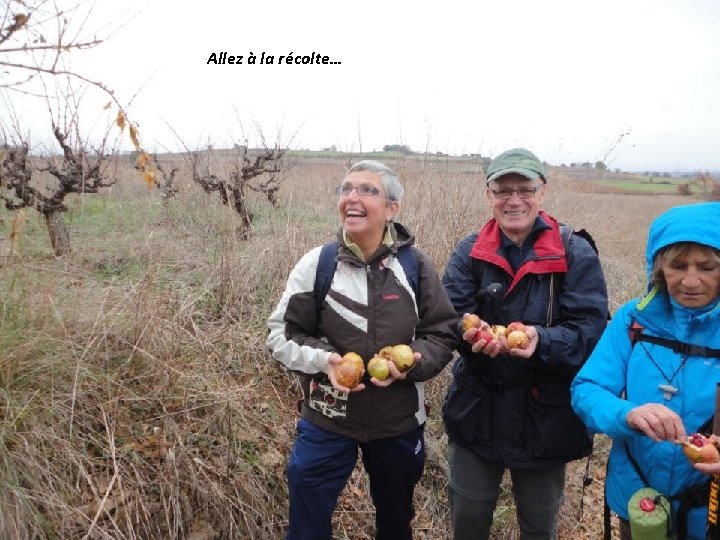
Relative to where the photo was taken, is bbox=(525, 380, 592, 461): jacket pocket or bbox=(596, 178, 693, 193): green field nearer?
bbox=(525, 380, 592, 461): jacket pocket

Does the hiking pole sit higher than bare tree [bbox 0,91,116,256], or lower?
lower

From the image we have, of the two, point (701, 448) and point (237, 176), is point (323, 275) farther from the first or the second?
point (237, 176)

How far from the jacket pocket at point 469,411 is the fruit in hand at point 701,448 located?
0.76 meters

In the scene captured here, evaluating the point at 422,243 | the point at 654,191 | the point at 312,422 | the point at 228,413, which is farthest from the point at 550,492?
the point at 654,191

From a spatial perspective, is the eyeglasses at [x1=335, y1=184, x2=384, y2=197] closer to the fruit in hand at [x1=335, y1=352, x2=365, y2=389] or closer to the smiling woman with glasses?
the smiling woman with glasses

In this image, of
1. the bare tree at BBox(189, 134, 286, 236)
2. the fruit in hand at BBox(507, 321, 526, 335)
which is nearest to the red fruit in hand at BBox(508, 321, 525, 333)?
the fruit in hand at BBox(507, 321, 526, 335)

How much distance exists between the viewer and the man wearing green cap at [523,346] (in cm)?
205

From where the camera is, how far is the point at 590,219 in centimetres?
869

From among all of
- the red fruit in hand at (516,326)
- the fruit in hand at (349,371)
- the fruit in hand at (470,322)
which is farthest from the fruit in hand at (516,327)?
the fruit in hand at (349,371)

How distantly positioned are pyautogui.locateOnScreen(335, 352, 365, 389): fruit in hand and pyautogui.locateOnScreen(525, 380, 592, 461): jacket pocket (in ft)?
2.40

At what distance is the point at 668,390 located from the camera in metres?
1.67

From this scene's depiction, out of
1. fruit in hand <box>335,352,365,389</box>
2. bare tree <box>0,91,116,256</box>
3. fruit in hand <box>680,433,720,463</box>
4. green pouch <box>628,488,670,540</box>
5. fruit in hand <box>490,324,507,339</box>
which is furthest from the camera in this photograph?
bare tree <box>0,91,116,256</box>

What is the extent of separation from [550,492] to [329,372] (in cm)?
109

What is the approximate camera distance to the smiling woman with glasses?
6.71 ft
